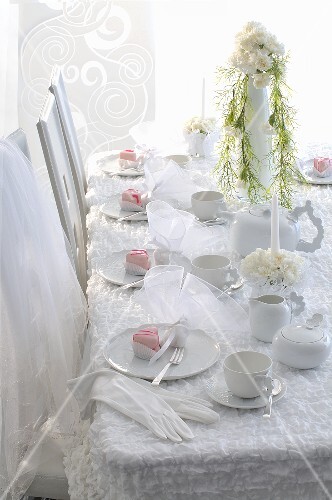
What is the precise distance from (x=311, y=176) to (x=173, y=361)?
1.24m

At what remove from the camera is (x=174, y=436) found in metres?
1.37

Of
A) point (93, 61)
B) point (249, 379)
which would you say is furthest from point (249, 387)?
point (93, 61)

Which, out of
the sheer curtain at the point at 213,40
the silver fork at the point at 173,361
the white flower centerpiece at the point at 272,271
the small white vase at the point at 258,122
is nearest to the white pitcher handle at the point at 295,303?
the white flower centerpiece at the point at 272,271

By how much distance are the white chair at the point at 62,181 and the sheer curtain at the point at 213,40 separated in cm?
169

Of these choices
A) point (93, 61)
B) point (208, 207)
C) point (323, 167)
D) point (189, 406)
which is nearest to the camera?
point (189, 406)

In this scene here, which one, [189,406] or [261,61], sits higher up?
[261,61]

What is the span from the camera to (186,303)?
171 centimetres

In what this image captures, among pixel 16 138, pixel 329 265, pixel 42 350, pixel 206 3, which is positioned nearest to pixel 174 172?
pixel 16 138

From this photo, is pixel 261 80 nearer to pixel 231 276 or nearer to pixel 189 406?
pixel 231 276

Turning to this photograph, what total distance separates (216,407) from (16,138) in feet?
3.77

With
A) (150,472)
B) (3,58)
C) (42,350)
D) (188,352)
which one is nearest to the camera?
(150,472)

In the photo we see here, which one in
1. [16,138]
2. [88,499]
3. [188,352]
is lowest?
[88,499]

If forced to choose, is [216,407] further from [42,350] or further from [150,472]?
[42,350]

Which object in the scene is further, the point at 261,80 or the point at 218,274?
the point at 261,80
